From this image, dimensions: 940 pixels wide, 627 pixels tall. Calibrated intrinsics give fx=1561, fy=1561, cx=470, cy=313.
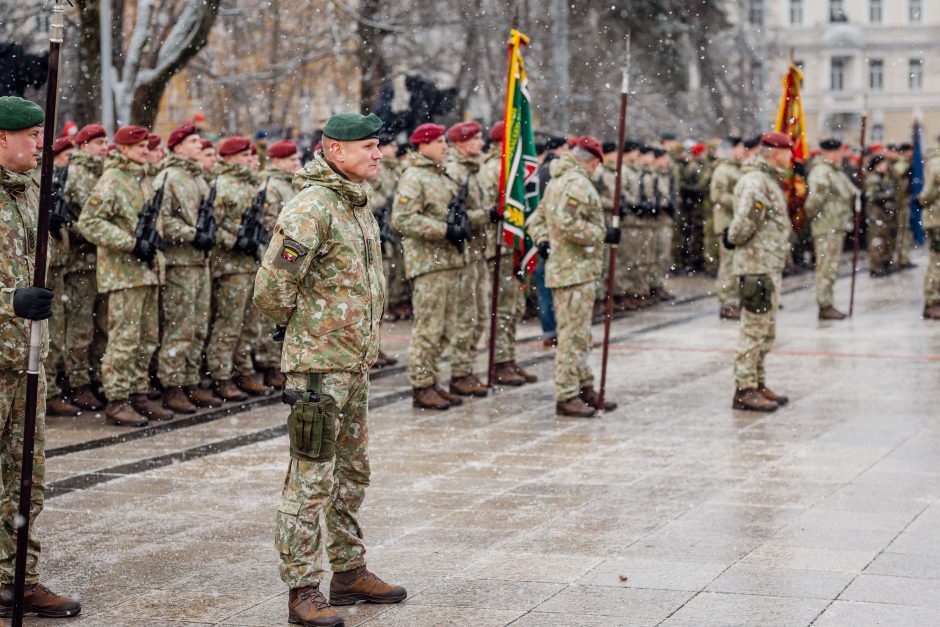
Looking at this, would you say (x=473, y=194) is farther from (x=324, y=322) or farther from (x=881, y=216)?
(x=881, y=216)

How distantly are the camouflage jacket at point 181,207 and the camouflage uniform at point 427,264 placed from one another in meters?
1.51

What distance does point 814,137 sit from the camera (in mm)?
74812

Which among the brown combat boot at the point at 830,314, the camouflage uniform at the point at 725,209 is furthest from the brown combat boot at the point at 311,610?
the brown combat boot at the point at 830,314

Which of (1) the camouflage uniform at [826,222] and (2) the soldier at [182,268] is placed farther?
(1) the camouflage uniform at [826,222]

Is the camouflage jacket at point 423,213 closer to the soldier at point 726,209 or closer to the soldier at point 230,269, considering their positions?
the soldier at point 230,269

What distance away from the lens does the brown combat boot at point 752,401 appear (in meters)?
11.6

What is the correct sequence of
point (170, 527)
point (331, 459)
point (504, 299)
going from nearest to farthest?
point (331, 459) < point (170, 527) < point (504, 299)

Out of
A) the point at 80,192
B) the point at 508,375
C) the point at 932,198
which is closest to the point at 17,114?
the point at 80,192

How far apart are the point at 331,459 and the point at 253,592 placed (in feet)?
2.68

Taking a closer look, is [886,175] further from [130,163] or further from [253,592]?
[253,592]

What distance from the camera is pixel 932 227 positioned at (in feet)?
56.7

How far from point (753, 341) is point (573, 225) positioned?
65.8 inches

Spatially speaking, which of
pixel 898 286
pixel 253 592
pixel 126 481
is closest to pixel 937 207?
pixel 898 286

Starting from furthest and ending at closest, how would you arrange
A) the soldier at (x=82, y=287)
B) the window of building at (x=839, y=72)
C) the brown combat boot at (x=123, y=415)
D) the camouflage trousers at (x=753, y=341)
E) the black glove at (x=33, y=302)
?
the window of building at (x=839, y=72) < the soldier at (x=82, y=287) < the camouflage trousers at (x=753, y=341) < the brown combat boot at (x=123, y=415) < the black glove at (x=33, y=302)
